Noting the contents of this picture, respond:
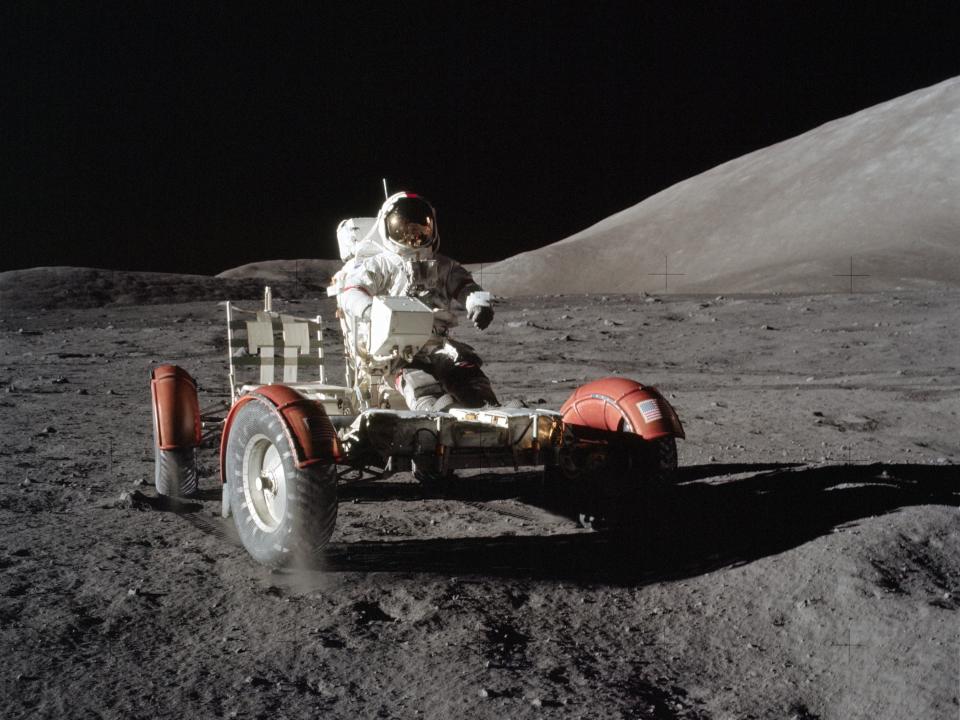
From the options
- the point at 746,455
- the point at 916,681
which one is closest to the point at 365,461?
the point at 916,681

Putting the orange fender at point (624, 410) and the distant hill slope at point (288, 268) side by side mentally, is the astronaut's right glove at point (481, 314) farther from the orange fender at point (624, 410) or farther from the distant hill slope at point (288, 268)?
the distant hill slope at point (288, 268)

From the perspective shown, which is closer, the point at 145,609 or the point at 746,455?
the point at 145,609

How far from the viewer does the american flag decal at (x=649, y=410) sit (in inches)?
156

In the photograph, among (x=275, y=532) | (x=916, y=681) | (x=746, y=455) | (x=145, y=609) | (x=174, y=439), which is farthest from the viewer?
(x=746, y=455)

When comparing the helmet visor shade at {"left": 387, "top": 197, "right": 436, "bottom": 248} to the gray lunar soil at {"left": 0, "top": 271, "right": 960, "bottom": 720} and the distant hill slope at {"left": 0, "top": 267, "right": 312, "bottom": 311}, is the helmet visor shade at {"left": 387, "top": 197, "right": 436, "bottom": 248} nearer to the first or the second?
the gray lunar soil at {"left": 0, "top": 271, "right": 960, "bottom": 720}

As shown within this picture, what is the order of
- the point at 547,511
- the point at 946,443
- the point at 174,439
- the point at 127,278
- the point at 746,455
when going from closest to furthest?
the point at 174,439 → the point at 547,511 → the point at 746,455 → the point at 946,443 → the point at 127,278

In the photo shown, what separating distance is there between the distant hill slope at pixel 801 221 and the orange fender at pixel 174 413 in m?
22.1

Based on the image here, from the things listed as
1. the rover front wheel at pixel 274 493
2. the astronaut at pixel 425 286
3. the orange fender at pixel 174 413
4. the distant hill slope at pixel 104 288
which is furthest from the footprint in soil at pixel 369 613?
the distant hill slope at pixel 104 288

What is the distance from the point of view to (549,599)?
11.1 ft

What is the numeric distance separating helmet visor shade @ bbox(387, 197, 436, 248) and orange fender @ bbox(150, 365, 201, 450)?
135cm

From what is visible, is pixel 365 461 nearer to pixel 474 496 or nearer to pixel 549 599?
pixel 549 599

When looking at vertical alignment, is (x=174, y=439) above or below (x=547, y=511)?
above

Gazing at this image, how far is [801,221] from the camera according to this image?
3422 centimetres

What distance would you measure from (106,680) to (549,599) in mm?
1585
